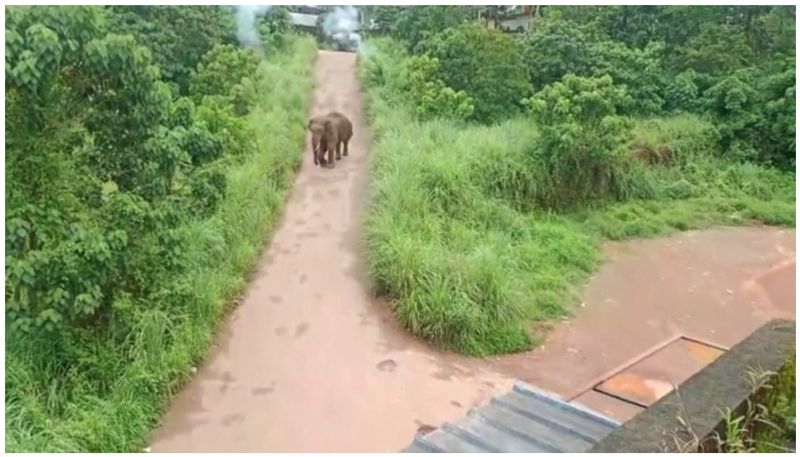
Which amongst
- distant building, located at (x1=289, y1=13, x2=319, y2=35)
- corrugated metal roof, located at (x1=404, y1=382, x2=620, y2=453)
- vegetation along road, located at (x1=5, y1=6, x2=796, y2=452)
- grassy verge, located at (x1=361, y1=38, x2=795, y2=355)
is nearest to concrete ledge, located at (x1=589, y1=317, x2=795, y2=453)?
vegetation along road, located at (x1=5, y1=6, x2=796, y2=452)

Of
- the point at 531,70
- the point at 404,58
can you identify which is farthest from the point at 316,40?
the point at 531,70

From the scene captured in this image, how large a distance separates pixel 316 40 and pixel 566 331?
1181 cm

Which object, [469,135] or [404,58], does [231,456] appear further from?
[404,58]

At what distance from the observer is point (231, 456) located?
14.6ft

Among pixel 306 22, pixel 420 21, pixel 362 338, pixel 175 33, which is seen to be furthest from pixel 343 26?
pixel 362 338

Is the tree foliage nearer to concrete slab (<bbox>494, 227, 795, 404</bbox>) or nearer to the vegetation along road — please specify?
the vegetation along road

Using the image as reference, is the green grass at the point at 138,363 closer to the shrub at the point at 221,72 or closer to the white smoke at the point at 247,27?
the shrub at the point at 221,72

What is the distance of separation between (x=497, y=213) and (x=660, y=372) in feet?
10.0

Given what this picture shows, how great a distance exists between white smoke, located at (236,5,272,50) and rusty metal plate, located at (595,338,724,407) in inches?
385

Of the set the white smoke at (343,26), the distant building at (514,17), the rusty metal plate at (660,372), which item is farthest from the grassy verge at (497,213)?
the white smoke at (343,26)

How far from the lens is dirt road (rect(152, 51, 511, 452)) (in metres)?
4.80

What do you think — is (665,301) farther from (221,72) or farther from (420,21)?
(420,21)

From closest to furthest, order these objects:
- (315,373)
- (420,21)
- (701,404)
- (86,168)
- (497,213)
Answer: (701,404) → (86,168) → (315,373) → (497,213) → (420,21)

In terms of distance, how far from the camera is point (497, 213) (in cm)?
864
